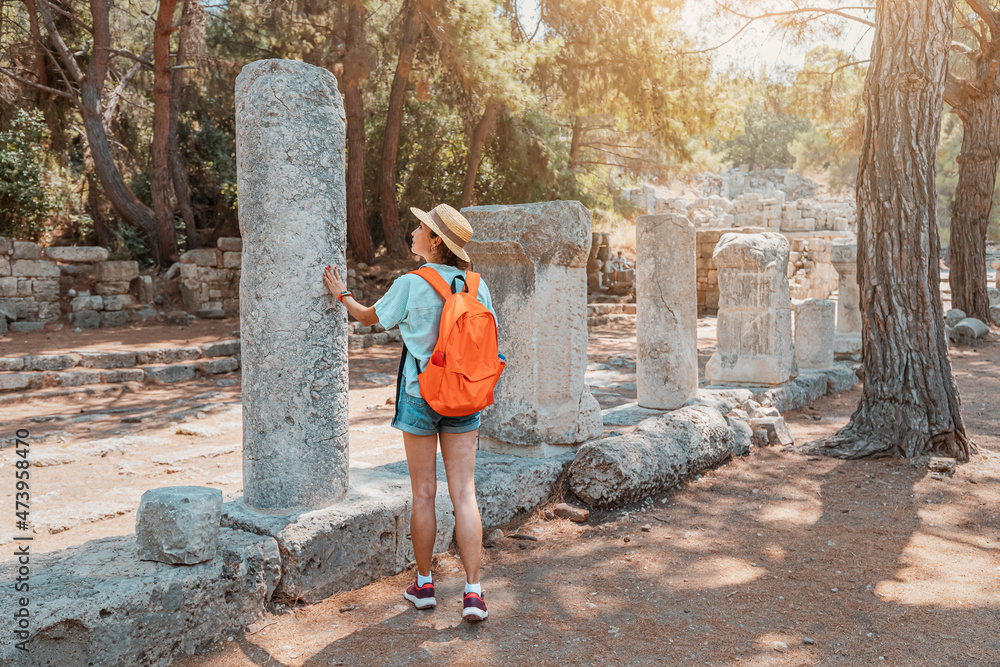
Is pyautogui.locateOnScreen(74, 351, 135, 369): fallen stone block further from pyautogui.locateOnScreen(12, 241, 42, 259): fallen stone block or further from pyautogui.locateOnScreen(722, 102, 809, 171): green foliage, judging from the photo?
pyautogui.locateOnScreen(722, 102, 809, 171): green foliage

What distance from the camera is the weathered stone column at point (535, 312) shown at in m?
4.25

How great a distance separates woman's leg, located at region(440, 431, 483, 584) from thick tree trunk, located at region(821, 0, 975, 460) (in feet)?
12.2

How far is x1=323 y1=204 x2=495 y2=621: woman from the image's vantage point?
9.53ft

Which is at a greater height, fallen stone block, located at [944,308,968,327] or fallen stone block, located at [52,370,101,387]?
fallen stone block, located at [944,308,968,327]

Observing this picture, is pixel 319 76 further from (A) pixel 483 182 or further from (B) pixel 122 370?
(A) pixel 483 182

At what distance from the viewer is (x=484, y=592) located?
3.33 m

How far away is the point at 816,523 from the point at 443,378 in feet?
8.77

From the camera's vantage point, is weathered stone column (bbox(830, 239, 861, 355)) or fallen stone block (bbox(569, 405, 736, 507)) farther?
weathered stone column (bbox(830, 239, 861, 355))

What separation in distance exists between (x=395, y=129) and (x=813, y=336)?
8.65 meters

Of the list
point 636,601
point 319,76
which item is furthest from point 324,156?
point 636,601

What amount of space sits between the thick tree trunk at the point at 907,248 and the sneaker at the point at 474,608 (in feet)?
12.2

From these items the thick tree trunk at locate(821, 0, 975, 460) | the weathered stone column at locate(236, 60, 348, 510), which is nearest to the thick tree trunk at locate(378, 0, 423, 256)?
the thick tree trunk at locate(821, 0, 975, 460)

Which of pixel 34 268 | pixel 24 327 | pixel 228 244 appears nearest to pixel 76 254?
pixel 34 268

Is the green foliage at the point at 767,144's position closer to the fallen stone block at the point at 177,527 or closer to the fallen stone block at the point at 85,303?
the fallen stone block at the point at 85,303
